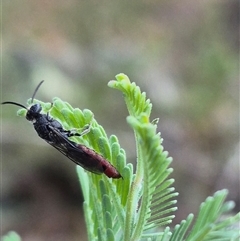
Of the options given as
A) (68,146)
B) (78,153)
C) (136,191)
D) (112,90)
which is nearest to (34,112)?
(68,146)

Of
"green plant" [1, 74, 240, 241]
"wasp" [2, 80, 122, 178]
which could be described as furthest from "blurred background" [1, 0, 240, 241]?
"green plant" [1, 74, 240, 241]

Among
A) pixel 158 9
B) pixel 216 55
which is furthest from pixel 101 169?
pixel 158 9

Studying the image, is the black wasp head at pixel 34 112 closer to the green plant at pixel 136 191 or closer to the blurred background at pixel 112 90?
the green plant at pixel 136 191

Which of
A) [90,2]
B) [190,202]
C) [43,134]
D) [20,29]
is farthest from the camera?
[90,2]

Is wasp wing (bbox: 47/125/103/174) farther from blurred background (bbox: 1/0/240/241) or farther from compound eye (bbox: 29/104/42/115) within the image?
blurred background (bbox: 1/0/240/241)

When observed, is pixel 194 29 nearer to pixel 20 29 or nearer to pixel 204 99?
pixel 204 99

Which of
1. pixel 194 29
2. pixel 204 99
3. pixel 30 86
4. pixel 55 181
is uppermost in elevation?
pixel 194 29
